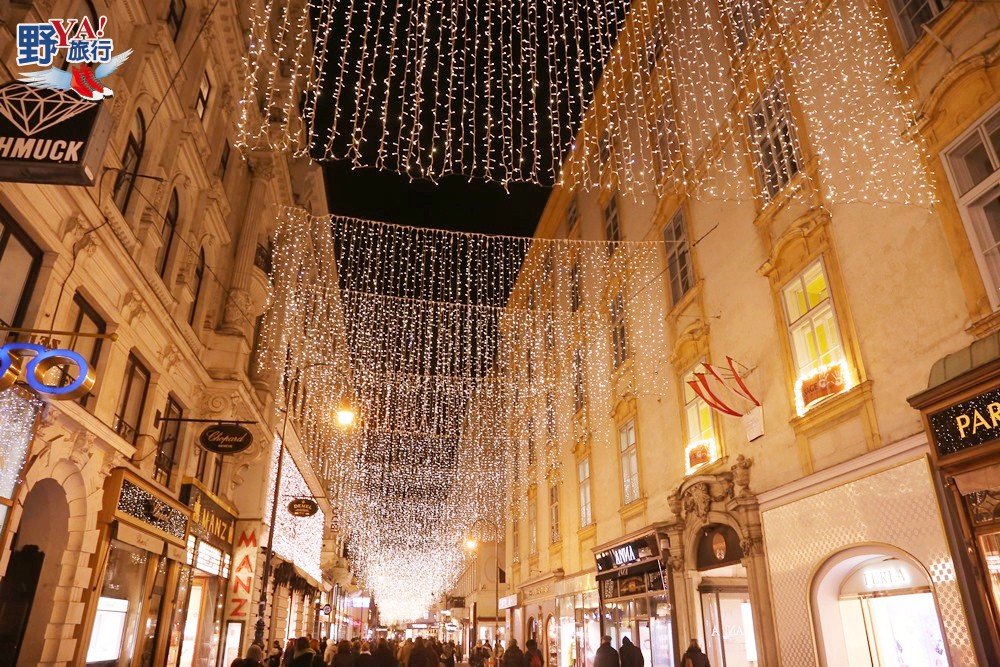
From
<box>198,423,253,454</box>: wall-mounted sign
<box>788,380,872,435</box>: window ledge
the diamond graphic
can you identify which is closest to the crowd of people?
<box>198,423,253,454</box>: wall-mounted sign

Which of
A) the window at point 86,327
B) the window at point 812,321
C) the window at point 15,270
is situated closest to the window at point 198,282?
the window at point 86,327

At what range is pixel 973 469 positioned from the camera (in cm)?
725

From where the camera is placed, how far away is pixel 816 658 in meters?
A: 9.82

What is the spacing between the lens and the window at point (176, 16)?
13.9m

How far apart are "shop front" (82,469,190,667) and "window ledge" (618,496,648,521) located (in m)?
11.5

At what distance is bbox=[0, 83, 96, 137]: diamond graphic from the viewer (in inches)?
255

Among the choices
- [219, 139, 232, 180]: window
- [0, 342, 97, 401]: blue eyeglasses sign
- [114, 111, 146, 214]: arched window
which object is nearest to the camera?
[0, 342, 97, 401]: blue eyeglasses sign

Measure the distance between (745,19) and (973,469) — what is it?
426 inches

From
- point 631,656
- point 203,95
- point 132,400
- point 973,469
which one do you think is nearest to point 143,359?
point 132,400

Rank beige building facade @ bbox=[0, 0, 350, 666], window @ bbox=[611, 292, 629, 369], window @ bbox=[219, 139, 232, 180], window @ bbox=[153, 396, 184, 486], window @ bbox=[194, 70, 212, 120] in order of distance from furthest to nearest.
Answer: window @ bbox=[611, 292, 629, 369], window @ bbox=[219, 139, 232, 180], window @ bbox=[194, 70, 212, 120], window @ bbox=[153, 396, 184, 486], beige building facade @ bbox=[0, 0, 350, 666]

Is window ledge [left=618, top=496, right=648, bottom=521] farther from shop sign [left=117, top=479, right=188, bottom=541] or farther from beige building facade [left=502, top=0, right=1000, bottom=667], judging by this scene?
shop sign [left=117, top=479, right=188, bottom=541]

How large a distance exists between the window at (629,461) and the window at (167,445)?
11982 millimetres

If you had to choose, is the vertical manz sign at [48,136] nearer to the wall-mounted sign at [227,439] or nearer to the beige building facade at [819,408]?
the beige building facade at [819,408]

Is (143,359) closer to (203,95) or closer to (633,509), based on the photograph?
(203,95)
